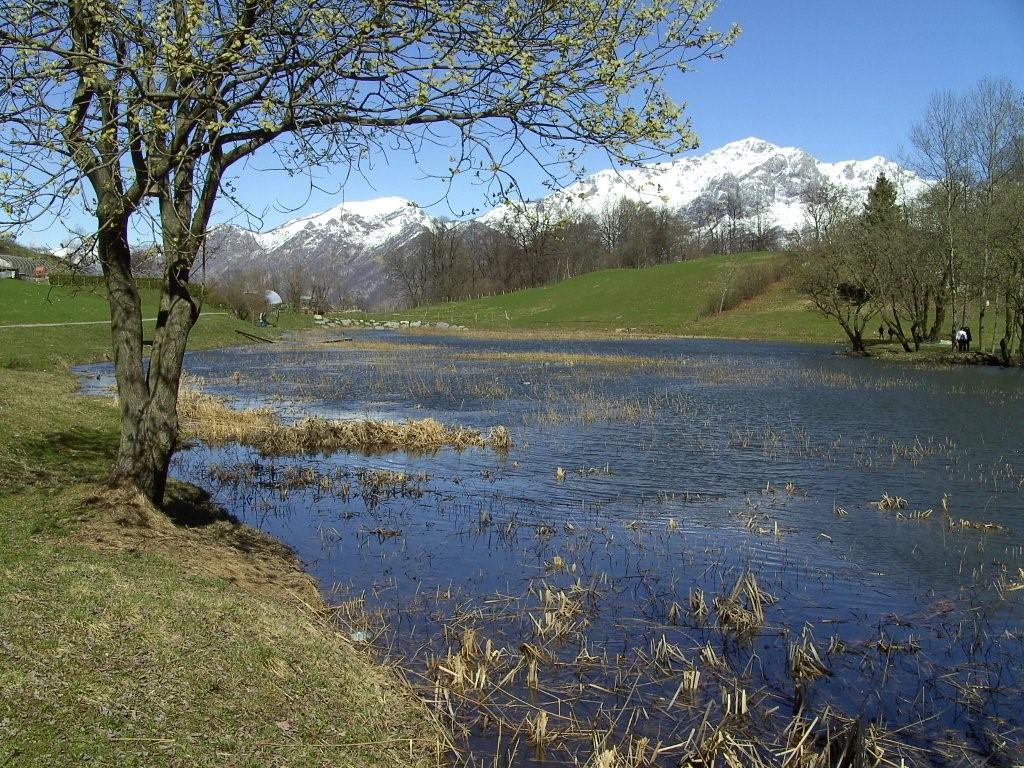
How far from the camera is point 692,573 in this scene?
1136 centimetres

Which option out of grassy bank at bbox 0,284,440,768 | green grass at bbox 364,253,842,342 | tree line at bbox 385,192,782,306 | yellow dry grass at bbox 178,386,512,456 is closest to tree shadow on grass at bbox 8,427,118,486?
grassy bank at bbox 0,284,440,768

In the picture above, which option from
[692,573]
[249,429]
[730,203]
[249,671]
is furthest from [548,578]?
[730,203]

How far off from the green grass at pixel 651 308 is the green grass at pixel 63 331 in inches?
1477

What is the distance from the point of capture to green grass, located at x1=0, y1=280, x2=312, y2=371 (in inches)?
1404

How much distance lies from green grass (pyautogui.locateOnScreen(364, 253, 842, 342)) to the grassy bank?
7090cm

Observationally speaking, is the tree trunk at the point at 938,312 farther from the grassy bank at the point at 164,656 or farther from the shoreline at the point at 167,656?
the shoreline at the point at 167,656

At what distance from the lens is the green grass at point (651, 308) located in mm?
82750

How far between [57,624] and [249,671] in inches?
61.8

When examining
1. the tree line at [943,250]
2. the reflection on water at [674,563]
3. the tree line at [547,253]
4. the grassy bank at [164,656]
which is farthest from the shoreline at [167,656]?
the tree line at [547,253]

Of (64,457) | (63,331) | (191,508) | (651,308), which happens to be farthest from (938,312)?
(64,457)

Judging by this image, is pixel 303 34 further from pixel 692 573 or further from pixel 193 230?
pixel 692 573

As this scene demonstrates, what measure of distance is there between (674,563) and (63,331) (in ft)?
140

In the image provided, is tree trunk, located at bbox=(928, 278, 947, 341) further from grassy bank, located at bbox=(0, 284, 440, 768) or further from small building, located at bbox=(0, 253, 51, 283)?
small building, located at bbox=(0, 253, 51, 283)

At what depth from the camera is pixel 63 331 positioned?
4484 centimetres
